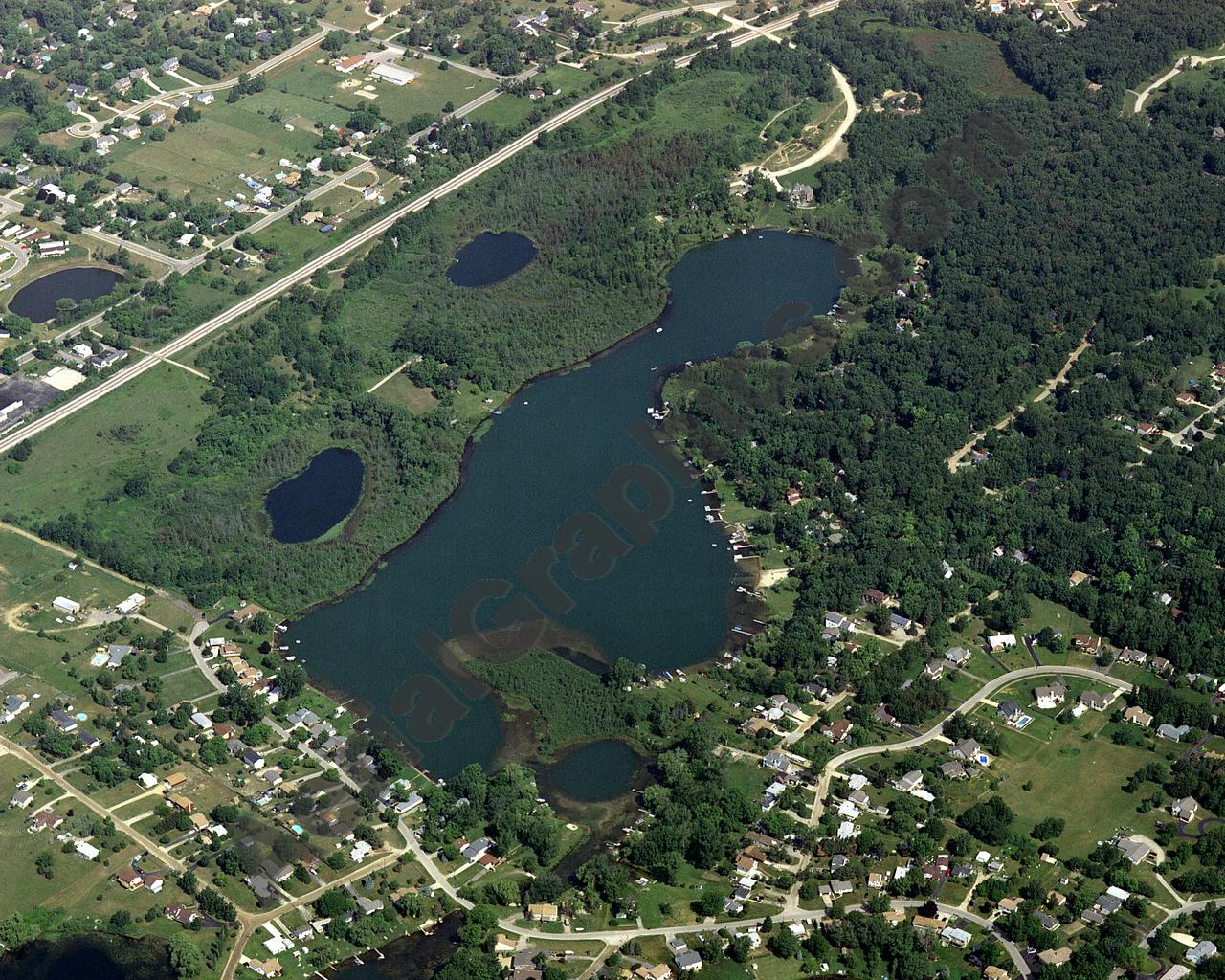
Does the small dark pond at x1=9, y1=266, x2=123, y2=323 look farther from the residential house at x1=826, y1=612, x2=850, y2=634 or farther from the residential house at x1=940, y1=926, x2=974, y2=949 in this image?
the residential house at x1=940, y1=926, x2=974, y2=949

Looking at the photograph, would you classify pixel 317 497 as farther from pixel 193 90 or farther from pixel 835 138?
pixel 193 90

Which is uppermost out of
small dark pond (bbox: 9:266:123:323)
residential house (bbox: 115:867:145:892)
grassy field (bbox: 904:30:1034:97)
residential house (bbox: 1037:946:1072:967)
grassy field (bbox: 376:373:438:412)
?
grassy field (bbox: 904:30:1034:97)

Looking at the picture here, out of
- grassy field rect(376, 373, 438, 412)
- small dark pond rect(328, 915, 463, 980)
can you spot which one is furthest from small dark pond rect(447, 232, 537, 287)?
small dark pond rect(328, 915, 463, 980)

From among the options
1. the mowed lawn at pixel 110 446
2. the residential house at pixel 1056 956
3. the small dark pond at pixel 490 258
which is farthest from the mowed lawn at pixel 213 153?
the residential house at pixel 1056 956

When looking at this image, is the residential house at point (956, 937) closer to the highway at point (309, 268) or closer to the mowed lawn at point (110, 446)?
the mowed lawn at point (110, 446)

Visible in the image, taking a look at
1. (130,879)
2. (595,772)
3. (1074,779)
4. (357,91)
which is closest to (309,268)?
(357,91)
